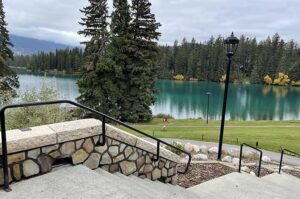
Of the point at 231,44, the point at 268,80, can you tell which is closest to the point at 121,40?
the point at 231,44

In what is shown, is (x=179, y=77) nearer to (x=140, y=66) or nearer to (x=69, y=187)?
(x=140, y=66)

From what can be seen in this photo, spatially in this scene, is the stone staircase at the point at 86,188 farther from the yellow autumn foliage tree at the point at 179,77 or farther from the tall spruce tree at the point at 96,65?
the yellow autumn foliage tree at the point at 179,77

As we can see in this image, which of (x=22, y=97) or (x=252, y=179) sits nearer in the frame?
(x=252, y=179)

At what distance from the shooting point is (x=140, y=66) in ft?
94.6

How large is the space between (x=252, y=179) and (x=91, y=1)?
23987 millimetres

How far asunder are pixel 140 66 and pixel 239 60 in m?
86.1

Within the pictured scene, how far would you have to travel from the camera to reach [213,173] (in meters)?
7.66

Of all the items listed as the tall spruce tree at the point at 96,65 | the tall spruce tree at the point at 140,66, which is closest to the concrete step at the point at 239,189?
the tall spruce tree at the point at 96,65

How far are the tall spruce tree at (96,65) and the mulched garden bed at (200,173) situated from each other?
1935 centimetres

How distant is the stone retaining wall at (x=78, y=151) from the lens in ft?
12.7

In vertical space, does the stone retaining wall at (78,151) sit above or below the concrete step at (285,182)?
above

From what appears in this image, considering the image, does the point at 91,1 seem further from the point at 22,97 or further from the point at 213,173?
the point at 213,173

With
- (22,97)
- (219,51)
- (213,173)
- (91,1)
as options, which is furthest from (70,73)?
(213,173)

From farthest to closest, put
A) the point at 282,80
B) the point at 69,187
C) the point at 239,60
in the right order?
the point at 239,60 < the point at 282,80 < the point at 69,187
